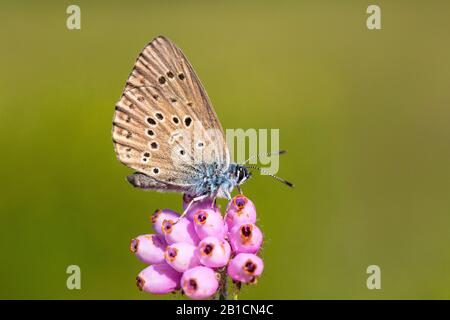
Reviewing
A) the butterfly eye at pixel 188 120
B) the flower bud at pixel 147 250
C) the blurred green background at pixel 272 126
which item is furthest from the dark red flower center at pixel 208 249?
the blurred green background at pixel 272 126

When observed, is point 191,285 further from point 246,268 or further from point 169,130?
point 169,130

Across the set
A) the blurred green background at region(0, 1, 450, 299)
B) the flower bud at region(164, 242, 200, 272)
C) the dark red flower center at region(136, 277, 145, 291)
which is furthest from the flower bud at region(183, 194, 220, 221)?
the blurred green background at region(0, 1, 450, 299)

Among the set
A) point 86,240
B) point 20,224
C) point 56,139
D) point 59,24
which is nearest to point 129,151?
point 86,240

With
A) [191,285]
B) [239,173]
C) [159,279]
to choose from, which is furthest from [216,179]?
[191,285]

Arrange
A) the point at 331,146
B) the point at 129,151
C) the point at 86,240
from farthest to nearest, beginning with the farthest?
the point at 331,146 < the point at 86,240 < the point at 129,151

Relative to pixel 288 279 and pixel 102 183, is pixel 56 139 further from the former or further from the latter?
pixel 288 279

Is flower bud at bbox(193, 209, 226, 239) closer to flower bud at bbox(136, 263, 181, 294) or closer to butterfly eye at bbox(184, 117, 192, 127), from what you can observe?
flower bud at bbox(136, 263, 181, 294)
